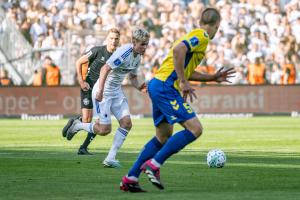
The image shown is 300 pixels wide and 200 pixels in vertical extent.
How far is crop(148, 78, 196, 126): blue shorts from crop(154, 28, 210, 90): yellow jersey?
8cm

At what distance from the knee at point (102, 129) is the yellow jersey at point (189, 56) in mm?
4802

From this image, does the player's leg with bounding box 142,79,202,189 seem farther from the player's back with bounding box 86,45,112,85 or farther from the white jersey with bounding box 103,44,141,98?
the player's back with bounding box 86,45,112,85

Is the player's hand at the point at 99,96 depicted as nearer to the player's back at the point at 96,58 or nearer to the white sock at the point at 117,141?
the white sock at the point at 117,141

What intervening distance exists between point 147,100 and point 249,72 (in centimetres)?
429

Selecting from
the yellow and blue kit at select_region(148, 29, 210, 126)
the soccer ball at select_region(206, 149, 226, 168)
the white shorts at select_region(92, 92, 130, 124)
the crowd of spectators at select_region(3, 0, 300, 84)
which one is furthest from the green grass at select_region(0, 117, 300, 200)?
the crowd of spectators at select_region(3, 0, 300, 84)

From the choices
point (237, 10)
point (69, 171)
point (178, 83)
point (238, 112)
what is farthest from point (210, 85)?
point (178, 83)

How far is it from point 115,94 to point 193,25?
22.2 meters

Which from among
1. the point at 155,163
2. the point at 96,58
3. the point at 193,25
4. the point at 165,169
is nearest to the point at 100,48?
the point at 96,58

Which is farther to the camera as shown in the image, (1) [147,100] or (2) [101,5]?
(2) [101,5]

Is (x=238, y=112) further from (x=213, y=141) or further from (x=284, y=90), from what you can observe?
(x=213, y=141)

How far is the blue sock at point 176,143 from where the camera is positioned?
1070 centimetres

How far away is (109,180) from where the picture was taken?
488 inches

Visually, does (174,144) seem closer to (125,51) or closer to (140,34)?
(140,34)

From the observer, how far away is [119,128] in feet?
49.7
